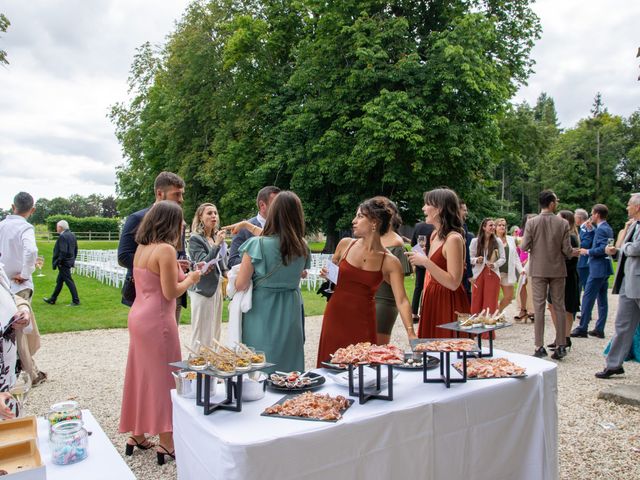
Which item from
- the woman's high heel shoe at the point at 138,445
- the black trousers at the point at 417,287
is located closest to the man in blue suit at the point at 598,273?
the black trousers at the point at 417,287

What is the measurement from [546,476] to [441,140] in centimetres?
1490

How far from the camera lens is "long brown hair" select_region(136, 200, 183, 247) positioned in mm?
3480

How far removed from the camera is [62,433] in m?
1.88

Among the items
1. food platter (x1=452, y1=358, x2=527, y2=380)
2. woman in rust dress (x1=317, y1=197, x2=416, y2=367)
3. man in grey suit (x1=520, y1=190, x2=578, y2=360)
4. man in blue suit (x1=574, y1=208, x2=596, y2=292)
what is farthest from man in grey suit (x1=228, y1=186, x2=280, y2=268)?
man in blue suit (x1=574, y1=208, x2=596, y2=292)

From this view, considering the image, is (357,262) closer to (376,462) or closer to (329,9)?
(376,462)

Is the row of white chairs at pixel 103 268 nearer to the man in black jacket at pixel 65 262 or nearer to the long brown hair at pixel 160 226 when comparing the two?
the man in black jacket at pixel 65 262

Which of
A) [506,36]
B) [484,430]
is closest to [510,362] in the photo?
[484,430]

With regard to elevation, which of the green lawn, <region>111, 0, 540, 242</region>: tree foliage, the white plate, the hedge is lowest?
the green lawn

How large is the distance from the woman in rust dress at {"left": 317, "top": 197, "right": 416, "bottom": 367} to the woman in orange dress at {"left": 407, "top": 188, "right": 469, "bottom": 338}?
0.25 m

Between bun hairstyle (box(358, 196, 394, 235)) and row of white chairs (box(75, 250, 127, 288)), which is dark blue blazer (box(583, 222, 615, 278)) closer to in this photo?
bun hairstyle (box(358, 196, 394, 235))

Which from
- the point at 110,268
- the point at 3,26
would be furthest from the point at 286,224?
the point at 3,26

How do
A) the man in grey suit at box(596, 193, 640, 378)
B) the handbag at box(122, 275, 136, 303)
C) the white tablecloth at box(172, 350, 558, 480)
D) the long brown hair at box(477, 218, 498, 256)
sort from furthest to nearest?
1. the long brown hair at box(477, 218, 498, 256)
2. the man in grey suit at box(596, 193, 640, 378)
3. the handbag at box(122, 275, 136, 303)
4. the white tablecloth at box(172, 350, 558, 480)

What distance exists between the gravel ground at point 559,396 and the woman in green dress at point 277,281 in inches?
47.6

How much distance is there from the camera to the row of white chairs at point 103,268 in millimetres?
15016
